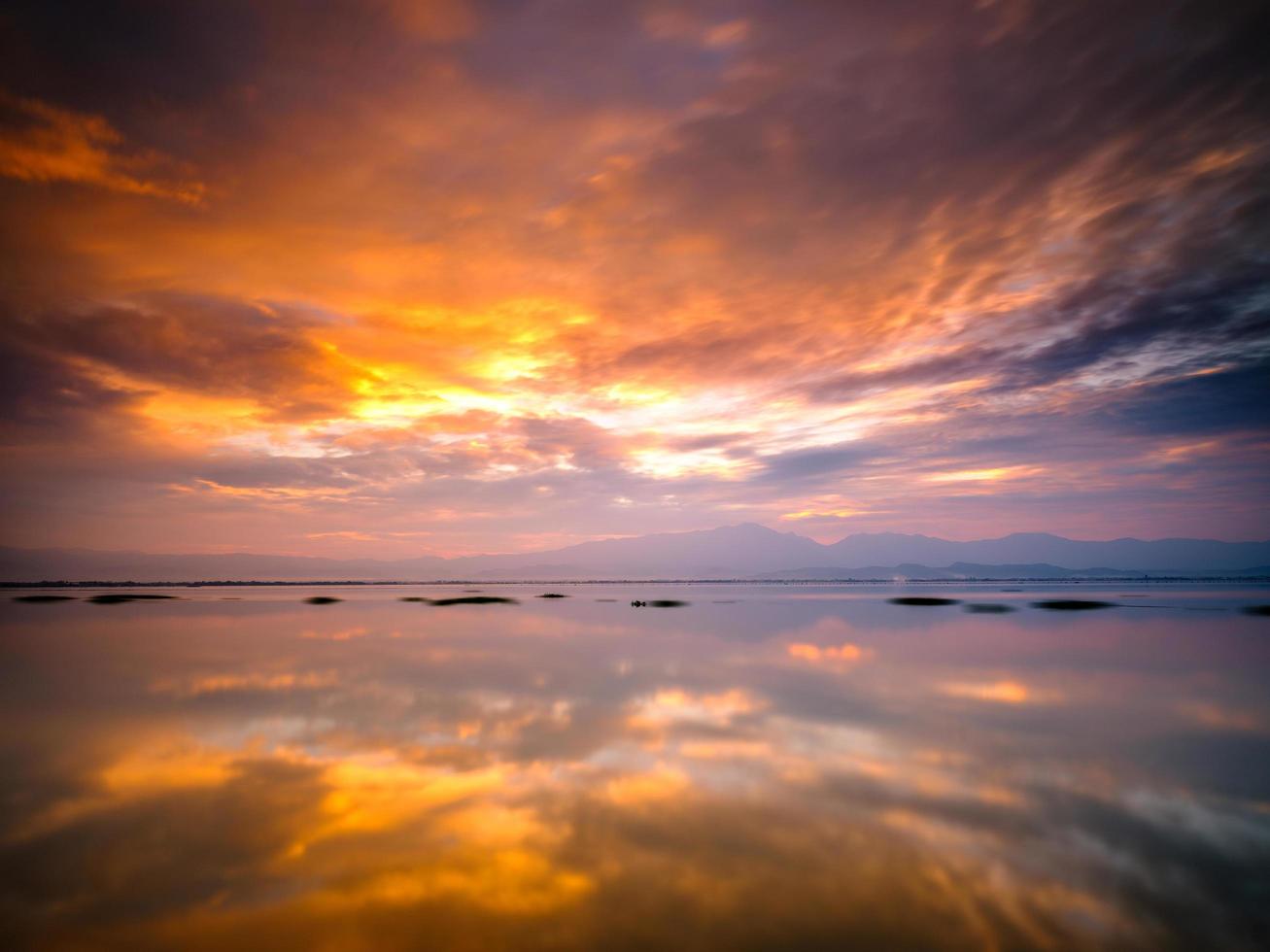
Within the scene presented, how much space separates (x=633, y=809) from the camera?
441 inches

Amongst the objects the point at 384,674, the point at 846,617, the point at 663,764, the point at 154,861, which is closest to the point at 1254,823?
the point at 663,764

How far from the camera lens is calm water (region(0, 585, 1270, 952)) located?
24.7 feet

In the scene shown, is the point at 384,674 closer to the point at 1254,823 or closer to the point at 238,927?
the point at 238,927

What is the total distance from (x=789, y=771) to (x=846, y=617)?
49890 mm

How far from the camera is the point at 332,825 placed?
34.5 ft

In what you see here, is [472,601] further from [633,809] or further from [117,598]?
[633,809]

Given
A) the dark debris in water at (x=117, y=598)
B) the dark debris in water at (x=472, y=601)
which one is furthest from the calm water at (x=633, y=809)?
the dark debris in water at (x=117, y=598)

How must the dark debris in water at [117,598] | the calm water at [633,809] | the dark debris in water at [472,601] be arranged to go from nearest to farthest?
the calm water at [633,809], the dark debris in water at [472,601], the dark debris in water at [117,598]

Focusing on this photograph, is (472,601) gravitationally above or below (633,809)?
above

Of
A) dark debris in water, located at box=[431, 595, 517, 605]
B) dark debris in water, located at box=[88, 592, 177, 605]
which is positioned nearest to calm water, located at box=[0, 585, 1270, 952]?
dark debris in water, located at box=[431, 595, 517, 605]

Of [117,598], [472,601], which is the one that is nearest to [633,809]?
[472,601]

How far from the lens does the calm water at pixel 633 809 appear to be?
7.52m

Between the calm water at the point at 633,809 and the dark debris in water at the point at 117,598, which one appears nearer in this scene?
the calm water at the point at 633,809

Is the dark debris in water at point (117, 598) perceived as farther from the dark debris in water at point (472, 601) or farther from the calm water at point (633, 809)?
the calm water at point (633, 809)
